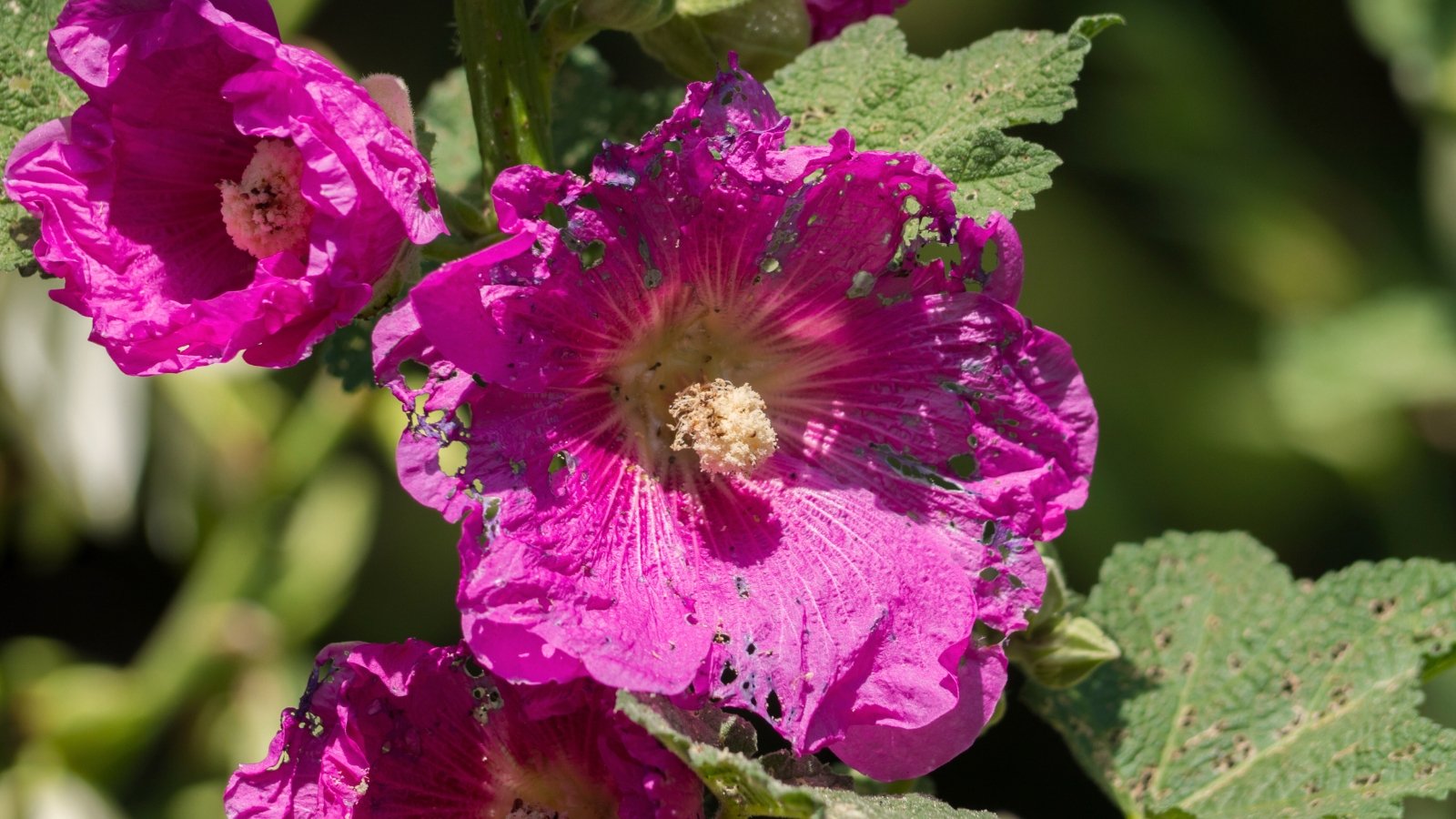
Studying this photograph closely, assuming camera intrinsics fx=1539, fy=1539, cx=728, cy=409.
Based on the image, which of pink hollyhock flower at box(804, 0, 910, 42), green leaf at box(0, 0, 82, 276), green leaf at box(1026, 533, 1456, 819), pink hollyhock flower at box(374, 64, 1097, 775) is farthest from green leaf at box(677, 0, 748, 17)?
green leaf at box(1026, 533, 1456, 819)

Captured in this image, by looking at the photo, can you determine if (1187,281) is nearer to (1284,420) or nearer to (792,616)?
(1284,420)

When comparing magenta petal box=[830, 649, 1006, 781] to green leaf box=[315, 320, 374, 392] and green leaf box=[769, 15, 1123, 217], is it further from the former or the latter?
green leaf box=[315, 320, 374, 392]

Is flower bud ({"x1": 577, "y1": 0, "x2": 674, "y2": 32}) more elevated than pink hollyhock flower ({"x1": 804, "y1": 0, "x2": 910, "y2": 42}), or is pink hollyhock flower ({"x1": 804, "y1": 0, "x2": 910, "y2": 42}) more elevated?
flower bud ({"x1": 577, "y1": 0, "x2": 674, "y2": 32})

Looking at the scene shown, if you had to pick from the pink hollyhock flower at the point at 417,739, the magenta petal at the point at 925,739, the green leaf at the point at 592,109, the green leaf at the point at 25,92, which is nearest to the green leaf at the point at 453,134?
the green leaf at the point at 592,109

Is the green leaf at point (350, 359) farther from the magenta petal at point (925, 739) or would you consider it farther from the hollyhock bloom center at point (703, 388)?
the magenta petal at point (925, 739)

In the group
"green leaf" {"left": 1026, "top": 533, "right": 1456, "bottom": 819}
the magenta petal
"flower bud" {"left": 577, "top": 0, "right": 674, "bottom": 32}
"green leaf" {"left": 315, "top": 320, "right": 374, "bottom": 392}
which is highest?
"flower bud" {"left": 577, "top": 0, "right": 674, "bottom": 32}

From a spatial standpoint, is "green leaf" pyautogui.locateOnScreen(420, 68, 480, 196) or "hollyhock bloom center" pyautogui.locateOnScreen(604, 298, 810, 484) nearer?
"hollyhock bloom center" pyautogui.locateOnScreen(604, 298, 810, 484)

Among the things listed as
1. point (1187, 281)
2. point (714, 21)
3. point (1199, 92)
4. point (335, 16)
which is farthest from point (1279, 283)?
point (714, 21)
